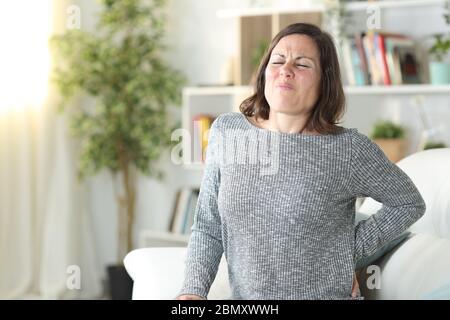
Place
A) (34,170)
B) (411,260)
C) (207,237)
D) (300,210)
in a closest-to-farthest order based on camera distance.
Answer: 1. (300,210)
2. (207,237)
3. (411,260)
4. (34,170)

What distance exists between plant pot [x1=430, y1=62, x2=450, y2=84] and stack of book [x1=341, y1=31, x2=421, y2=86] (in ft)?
0.36

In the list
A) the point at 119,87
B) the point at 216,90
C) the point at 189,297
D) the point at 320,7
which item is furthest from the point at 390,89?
the point at 189,297

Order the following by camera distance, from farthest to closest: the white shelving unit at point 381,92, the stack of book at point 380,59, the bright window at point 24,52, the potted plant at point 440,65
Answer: the bright window at point 24,52 → the white shelving unit at point 381,92 → the stack of book at point 380,59 → the potted plant at point 440,65

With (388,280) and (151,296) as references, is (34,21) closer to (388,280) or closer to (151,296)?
(151,296)

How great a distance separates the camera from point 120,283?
13.1ft

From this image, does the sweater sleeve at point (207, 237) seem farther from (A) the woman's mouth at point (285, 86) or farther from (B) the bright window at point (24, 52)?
(B) the bright window at point (24, 52)

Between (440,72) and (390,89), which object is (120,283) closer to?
(390,89)

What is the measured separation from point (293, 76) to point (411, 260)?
487mm

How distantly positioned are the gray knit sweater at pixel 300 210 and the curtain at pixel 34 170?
98.1 inches

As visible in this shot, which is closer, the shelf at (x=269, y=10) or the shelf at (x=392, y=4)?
the shelf at (x=392, y=4)

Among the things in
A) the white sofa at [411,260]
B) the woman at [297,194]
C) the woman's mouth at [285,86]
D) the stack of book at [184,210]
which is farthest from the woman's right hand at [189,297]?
the stack of book at [184,210]

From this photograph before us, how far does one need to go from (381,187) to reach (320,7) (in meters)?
2.04

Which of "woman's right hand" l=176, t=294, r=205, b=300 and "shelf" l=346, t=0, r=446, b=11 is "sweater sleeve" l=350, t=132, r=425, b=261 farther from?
"shelf" l=346, t=0, r=446, b=11

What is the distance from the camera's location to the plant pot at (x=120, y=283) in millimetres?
3992
